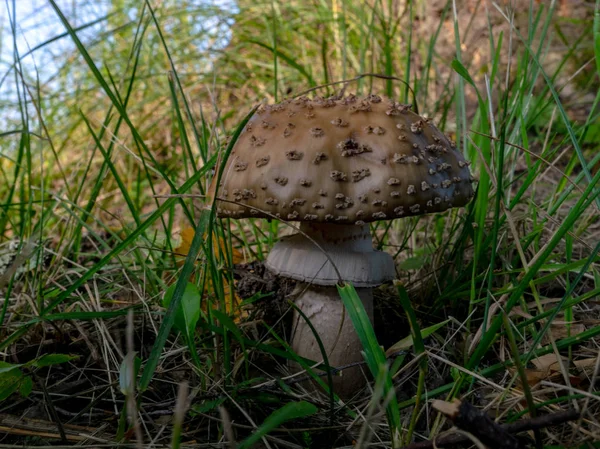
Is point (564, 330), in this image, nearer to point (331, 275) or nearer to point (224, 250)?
point (331, 275)

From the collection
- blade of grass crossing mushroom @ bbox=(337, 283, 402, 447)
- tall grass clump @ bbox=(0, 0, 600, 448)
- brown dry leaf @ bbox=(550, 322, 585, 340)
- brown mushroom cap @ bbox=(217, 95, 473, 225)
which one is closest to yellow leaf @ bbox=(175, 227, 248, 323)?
tall grass clump @ bbox=(0, 0, 600, 448)

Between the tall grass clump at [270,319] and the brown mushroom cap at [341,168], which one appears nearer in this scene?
the tall grass clump at [270,319]

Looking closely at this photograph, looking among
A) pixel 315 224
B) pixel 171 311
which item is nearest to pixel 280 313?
pixel 315 224

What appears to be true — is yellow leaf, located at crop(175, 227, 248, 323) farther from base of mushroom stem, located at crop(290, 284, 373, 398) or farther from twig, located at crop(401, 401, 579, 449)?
twig, located at crop(401, 401, 579, 449)

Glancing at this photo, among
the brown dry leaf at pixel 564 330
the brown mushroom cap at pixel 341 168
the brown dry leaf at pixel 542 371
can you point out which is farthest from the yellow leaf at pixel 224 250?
the brown dry leaf at pixel 564 330

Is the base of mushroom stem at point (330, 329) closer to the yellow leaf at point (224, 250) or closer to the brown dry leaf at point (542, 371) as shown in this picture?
the yellow leaf at point (224, 250)

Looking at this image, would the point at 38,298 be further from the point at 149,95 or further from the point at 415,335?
the point at 149,95

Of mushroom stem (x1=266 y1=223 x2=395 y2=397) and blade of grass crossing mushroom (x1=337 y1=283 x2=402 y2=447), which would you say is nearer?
blade of grass crossing mushroom (x1=337 y1=283 x2=402 y2=447)
